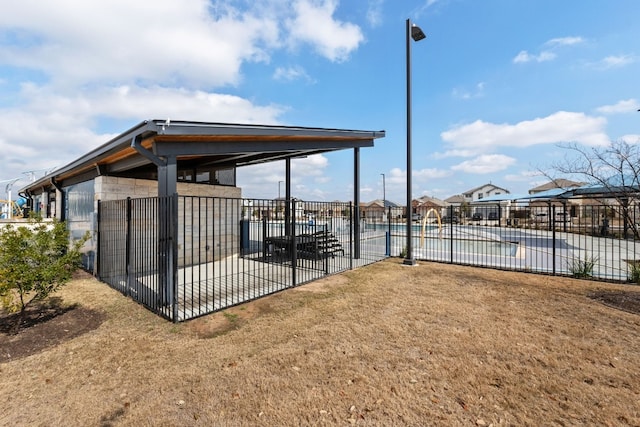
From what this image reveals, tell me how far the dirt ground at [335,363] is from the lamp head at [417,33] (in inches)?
295

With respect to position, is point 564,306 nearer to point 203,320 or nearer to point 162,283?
point 203,320

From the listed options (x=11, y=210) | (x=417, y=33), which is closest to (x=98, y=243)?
(x=417, y=33)

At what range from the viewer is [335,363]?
340 cm

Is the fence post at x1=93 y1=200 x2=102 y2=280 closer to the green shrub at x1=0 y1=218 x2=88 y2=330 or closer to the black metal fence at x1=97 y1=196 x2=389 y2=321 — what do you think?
the black metal fence at x1=97 y1=196 x2=389 y2=321

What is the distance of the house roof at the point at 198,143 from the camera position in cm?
524

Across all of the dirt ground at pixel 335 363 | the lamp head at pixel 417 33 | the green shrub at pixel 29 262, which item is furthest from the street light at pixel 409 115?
the green shrub at pixel 29 262

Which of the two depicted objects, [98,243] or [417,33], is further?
[417,33]

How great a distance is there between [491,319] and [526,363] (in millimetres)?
1407

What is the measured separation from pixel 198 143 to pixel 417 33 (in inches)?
281

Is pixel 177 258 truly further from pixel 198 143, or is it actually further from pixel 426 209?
pixel 426 209

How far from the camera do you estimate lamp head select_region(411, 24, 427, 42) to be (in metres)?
8.46

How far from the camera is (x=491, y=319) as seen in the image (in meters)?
4.70

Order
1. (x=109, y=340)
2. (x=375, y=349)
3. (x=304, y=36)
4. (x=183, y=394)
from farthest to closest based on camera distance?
(x=304, y=36) < (x=109, y=340) < (x=375, y=349) < (x=183, y=394)

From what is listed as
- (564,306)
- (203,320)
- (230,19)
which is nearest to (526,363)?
(564,306)
